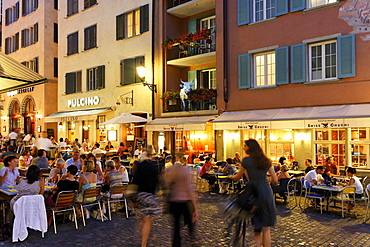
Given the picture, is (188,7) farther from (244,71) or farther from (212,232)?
(212,232)

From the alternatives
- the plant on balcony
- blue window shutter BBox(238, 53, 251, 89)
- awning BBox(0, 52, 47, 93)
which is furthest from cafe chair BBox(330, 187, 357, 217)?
the plant on balcony

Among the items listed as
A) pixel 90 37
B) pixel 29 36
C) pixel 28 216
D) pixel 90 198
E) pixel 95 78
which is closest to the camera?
pixel 28 216

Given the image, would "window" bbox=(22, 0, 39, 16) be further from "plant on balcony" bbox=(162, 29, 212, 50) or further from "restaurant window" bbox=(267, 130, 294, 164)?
"restaurant window" bbox=(267, 130, 294, 164)

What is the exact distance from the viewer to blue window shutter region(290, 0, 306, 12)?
12212 mm

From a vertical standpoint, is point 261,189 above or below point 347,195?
above

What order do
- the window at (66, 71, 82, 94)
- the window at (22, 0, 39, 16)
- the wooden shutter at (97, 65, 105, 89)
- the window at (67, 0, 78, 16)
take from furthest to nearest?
the window at (22, 0, 39, 16), the window at (67, 0, 78, 16), the window at (66, 71, 82, 94), the wooden shutter at (97, 65, 105, 89)

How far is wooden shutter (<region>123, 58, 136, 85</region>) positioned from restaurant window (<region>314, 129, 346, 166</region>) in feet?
34.1

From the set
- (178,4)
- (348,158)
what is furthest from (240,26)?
(348,158)

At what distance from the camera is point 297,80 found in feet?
40.5

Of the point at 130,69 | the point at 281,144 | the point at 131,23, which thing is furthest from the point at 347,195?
the point at 131,23

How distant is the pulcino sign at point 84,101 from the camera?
20659mm

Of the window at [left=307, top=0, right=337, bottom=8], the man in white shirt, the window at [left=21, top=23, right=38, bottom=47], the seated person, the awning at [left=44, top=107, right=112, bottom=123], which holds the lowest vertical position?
the man in white shirt

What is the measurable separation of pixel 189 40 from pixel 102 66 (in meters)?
7.06

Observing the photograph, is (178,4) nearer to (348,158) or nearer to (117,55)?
(117,55)
